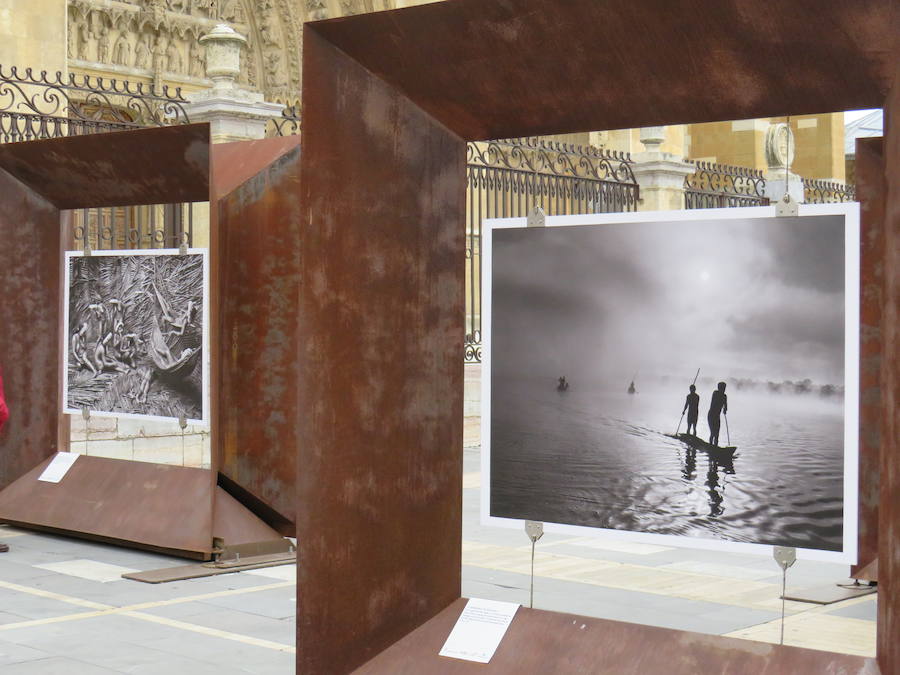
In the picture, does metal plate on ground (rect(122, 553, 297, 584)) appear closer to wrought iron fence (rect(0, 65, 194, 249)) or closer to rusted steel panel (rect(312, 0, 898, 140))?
wrought iron fence (rect(0, 65, 194, 249))

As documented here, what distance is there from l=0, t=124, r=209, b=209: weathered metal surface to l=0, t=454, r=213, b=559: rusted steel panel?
5.44 feet

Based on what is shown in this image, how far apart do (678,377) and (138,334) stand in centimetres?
540

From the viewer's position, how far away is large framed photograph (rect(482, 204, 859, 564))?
3.28 meters

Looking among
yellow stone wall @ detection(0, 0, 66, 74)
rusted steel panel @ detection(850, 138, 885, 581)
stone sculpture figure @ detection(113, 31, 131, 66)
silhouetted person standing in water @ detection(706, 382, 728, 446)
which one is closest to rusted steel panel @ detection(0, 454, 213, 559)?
rusted steel panel @ detection(850, 138, 885, 581)

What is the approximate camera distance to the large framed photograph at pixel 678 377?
3.28 m

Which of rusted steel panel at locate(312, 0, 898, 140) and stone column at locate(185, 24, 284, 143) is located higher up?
stone column at locate(185, 24, 284, 143)

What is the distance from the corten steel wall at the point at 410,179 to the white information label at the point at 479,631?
3.8 inches

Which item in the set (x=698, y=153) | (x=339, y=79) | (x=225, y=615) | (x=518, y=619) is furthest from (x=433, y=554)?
(x=698, y=153)

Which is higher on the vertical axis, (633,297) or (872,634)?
(633,297)

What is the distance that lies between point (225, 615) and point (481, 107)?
3264 millimetres

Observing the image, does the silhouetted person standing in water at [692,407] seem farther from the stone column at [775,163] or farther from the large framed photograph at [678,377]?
the stone column at [775,163]

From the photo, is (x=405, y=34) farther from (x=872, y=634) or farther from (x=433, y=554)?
(x=872, y=634)

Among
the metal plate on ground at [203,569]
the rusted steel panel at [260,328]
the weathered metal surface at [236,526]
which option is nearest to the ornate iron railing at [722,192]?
the rusted steel panel at [260,328]

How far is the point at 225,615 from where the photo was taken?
602cm
